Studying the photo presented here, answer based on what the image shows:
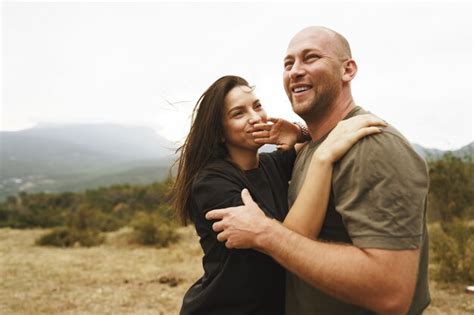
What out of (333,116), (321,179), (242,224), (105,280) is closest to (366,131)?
(321,179)

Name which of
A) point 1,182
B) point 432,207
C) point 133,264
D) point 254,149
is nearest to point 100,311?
point 133,264

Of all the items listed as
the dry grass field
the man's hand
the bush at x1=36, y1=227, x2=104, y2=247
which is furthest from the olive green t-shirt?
the bush at x1=36, y1=227, x2=104, y2=247

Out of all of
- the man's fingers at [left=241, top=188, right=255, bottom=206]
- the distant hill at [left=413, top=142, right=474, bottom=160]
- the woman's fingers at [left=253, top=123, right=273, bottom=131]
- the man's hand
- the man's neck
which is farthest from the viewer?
the distant hill at [left=413, top=142, right=474, bottom=160]

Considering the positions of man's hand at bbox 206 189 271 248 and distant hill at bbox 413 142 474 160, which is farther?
distant hill at bbox 413 142 474 160

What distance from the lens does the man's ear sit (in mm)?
2117

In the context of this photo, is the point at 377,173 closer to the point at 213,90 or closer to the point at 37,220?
the point at 213,90

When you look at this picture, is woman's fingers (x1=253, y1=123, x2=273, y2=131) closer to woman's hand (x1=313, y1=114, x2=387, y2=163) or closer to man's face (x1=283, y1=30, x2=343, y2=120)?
man's face (x1=283, y1=30, x2=343, y2=120)

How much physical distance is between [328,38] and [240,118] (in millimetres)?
659

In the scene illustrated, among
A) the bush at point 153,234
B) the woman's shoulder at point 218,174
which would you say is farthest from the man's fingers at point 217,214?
the bush at point 153,234

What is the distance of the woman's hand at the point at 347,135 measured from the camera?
1628mm

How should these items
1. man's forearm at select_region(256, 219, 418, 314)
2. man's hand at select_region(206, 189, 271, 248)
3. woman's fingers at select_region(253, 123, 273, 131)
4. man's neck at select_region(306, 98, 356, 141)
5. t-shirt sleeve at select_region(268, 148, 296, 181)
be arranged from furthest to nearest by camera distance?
t-shirt sleeve at select_region(268, 148, 296, 181) → woman's fingers at select_region(253, 123, 273, 131) → man's neck at select_region(306, 98, 356, 141) → man's hand at select_region(206, 189, 271, 248) → man's forearm at select_region(256, 219, 418, 314)

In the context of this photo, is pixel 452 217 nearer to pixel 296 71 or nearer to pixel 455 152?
pixel 455 152

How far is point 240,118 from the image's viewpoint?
250 cm

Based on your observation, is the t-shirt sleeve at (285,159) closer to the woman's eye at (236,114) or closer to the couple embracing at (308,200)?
the couple embracing at (308,200)
